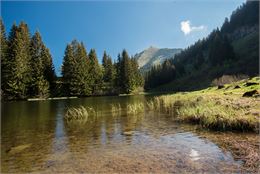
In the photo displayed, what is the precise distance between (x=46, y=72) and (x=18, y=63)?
1016 cm

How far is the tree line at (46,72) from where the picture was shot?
63.0 meters

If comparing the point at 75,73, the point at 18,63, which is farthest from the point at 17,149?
the point at 75,73

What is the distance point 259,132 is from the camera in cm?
1327

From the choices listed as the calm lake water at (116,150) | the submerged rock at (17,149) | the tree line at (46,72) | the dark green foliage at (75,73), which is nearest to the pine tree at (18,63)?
the tree line at (46,72)

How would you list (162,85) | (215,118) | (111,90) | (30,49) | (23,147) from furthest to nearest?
(162,85) < (111,90) < (30,49) < (215,118) < (23,147)

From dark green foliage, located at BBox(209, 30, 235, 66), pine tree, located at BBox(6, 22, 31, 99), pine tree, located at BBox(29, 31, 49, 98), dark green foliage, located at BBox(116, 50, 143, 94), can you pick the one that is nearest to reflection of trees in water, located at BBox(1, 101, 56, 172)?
pine tree, located at BBox(6, 22, 31, 99)

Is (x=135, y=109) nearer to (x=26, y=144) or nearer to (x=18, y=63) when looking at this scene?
(x=26, y=144)

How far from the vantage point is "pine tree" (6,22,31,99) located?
62.0 meters

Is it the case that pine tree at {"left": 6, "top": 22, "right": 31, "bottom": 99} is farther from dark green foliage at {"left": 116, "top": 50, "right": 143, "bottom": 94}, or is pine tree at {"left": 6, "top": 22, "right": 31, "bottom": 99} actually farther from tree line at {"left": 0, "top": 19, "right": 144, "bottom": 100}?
dark green foliage at {"left": 116, "top": 50, "right": 143, "bottom": 94}

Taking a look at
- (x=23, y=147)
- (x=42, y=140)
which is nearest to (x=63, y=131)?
(x=42, y=140)

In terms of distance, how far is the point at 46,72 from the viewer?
73.1 metres

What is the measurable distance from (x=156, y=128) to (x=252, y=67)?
10527 centimetres

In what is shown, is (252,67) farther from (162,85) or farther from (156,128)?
(156,128)

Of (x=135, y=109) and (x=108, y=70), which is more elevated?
(x=108, y=70)
